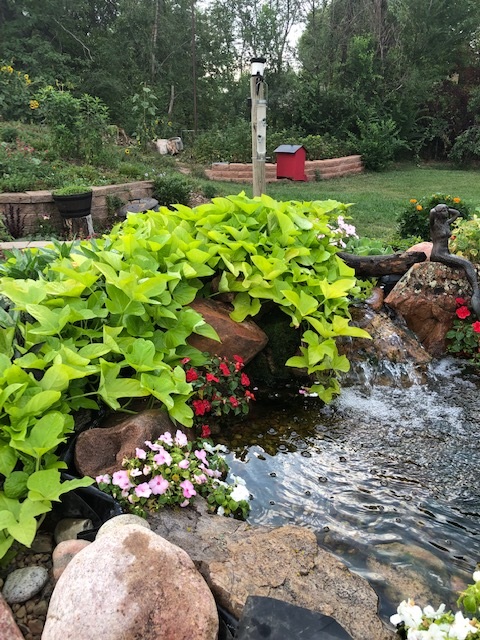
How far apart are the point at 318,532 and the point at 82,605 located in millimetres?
1126

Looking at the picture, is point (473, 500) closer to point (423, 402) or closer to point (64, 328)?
point (423, 402)

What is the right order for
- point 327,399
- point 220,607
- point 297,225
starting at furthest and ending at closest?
point 297,225 < point 327,399 < point 220,607

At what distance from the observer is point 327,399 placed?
3307 millimetres

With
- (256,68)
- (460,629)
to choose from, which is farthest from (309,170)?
(460,629)

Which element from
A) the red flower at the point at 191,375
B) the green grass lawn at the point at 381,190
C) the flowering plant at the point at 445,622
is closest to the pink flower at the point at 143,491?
the red flower at the point at 191,375

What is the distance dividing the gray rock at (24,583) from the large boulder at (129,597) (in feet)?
0.83

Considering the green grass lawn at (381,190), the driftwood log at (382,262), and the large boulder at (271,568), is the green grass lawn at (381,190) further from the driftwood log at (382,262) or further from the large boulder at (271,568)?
the large boulder at (271,568)

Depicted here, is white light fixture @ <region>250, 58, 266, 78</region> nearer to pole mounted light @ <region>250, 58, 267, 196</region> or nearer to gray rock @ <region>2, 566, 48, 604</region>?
pole mounted light @ <region>250, 58, 267, 196</region>

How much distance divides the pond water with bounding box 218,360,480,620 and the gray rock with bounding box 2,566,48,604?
906 mm

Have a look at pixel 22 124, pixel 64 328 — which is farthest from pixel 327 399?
pixel 22 124

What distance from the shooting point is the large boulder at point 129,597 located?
1516 mm

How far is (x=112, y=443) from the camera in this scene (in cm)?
238

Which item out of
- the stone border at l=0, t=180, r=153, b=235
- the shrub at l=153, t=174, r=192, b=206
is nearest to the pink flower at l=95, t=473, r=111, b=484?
the stone border at l=0, t=180, r=153, b=235

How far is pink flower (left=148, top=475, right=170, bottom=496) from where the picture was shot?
217 cm
